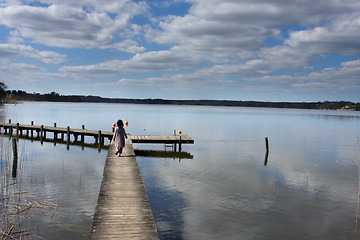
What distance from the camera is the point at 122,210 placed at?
339 inches

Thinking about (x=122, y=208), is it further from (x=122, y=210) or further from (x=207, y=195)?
(x=207, y=195)

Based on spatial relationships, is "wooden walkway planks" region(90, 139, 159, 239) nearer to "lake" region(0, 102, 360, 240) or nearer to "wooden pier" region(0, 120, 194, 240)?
"wooden pier" region(0, 120, 194, 240)

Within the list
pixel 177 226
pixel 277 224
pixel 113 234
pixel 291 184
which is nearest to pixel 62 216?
pixel 177 226

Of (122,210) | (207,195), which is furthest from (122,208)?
(207,195)

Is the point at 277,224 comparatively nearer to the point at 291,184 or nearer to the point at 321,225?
the point at 321,225

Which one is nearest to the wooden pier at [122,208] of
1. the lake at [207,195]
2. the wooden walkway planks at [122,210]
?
the wooden walkway planks at [122,210]

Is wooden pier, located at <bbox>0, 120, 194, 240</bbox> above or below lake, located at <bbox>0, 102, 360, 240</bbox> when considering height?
above

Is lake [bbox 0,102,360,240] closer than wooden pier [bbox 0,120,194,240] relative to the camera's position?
No

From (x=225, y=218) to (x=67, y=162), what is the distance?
46.8 ft

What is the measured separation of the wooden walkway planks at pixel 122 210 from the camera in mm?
7168

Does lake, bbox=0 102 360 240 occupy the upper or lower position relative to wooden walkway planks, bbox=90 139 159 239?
lower

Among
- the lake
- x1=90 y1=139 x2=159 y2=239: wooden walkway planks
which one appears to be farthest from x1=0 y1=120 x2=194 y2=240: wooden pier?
the lake

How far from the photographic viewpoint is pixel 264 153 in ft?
96.2

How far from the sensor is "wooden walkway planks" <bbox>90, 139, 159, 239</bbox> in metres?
7.17
